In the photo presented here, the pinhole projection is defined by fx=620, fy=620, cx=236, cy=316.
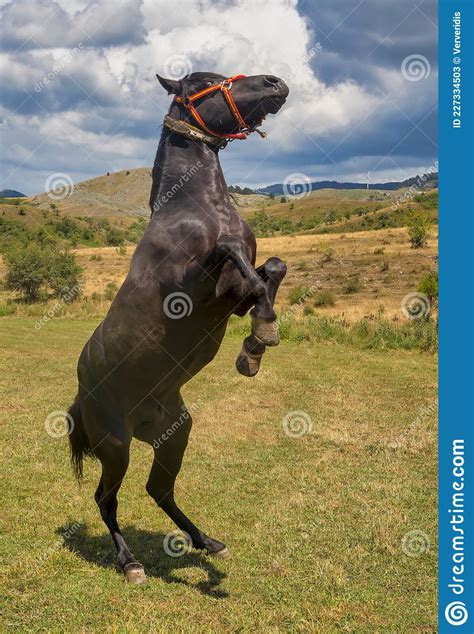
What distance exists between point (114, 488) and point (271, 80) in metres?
3.35

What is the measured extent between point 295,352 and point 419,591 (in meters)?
12.5

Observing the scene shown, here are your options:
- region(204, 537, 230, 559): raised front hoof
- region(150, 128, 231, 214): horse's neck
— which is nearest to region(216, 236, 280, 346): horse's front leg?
region(150, 128, 231, 214): horse's neck

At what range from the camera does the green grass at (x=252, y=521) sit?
451cm

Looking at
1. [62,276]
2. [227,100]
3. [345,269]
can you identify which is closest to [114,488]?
[227,100]

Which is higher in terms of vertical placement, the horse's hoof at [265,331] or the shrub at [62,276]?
the shrub at [62,276]

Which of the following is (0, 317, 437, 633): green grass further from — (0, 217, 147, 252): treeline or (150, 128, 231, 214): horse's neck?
(0, 217, 147, 252): treeline

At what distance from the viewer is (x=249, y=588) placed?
4.89 m

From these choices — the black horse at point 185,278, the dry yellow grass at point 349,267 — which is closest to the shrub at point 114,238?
the dry yellow grass at point 349,267

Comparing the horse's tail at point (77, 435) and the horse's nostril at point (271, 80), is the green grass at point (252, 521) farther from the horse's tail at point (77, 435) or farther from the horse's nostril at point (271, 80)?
the horse's nostril at point (271, 80)

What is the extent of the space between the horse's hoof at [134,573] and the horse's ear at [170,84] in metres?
3.64

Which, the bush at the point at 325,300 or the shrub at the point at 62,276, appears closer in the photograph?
the bush at the point at 325,300

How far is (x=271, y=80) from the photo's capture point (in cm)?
406

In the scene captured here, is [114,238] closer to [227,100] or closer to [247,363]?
[227,100]

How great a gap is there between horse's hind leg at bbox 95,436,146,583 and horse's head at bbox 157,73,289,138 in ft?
7.94
